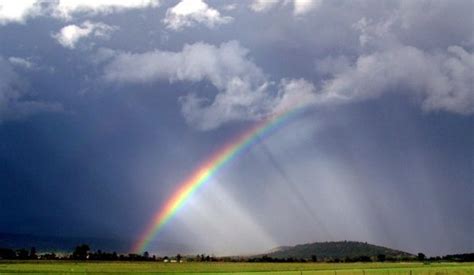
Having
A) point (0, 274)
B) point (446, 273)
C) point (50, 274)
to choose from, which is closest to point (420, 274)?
point (446, 273)

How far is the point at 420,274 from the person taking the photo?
73562 mm

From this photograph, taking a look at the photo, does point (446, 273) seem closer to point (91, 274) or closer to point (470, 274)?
point (470, 274)

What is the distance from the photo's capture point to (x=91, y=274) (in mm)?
75188

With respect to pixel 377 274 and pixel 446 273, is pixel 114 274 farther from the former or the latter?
pixel 446 273

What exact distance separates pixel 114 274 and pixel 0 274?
15.1m

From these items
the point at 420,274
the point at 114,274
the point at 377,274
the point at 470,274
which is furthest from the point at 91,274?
the point at 470,274

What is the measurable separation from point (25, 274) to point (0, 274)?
4.55m

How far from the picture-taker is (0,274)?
2980 inches

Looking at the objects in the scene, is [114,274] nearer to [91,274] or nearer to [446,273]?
[91,274]

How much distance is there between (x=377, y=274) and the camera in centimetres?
7594

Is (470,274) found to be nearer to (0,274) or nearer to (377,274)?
(377,274)

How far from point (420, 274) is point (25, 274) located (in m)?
51.6

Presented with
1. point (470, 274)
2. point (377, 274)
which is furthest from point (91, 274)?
point (470, 274)

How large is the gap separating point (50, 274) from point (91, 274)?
5232 mm
